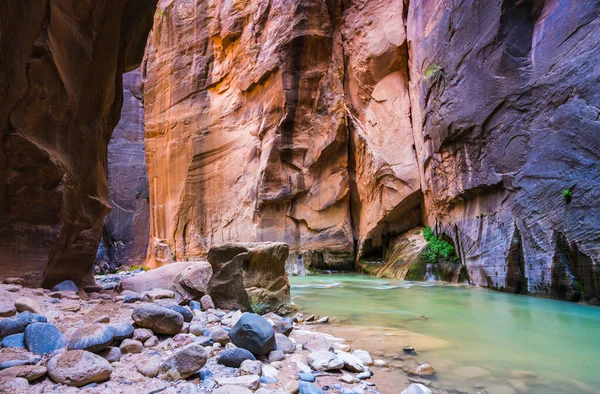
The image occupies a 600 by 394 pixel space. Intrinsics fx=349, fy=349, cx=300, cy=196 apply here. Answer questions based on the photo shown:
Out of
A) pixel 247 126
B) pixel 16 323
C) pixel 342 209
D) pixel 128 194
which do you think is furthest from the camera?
pixel 128 194

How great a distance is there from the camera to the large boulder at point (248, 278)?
189 inches

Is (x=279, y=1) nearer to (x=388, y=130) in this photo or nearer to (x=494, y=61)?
(x=388, y=130)

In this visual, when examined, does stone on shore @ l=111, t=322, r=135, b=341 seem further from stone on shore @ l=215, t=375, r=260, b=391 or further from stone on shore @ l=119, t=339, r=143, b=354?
stone on shore @ l=215, t=375, r=260, b=391

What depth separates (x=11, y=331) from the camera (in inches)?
95.5

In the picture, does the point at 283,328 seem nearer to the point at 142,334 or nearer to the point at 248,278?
the point at 142,334

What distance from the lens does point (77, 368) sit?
199 centimetres

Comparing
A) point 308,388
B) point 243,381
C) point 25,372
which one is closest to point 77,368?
point 25,372

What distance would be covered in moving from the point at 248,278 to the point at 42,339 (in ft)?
9.18

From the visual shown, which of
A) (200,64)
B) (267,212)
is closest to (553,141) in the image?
(267,212)

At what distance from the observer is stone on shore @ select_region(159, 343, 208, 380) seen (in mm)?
2211

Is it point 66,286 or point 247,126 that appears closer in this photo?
point 66,286

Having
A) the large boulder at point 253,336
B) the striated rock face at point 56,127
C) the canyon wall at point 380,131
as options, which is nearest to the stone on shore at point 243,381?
the large boulder at point 253,336

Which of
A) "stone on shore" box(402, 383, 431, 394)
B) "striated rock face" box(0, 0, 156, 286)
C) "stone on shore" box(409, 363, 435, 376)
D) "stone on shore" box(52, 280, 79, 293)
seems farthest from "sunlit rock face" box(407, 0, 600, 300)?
"stone on shore" box(52, 280, 79, 293)

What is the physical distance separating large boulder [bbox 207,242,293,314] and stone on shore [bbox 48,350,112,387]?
2.70 m
